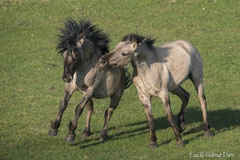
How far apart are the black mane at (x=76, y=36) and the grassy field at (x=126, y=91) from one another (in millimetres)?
2465

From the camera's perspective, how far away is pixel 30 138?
12352 mm

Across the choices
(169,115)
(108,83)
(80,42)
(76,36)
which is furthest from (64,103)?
(169,115)

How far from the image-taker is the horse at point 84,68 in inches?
433

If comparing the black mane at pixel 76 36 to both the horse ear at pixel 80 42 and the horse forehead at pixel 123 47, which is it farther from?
the horse forehead at pixel 123 47

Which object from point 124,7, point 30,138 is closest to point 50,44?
point 124,7

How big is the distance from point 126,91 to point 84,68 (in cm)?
549

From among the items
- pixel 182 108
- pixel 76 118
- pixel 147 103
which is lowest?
pixel 182 108

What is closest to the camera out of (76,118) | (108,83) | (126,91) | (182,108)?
(76,118)

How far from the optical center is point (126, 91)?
661 inches

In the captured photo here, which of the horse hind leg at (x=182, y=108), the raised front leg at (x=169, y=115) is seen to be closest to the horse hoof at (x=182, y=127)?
the horse hind leg at (x=182, y=108)

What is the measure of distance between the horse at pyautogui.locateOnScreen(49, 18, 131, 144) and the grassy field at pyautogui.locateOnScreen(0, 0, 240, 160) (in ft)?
3.13

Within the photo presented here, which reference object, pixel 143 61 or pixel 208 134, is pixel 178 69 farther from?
pixel 208 134

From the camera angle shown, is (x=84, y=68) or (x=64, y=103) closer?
(x=84, y=68)

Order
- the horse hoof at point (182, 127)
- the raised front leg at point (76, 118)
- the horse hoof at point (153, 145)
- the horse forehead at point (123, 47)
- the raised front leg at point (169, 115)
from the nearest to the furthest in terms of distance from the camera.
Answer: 1. the horse forehead at point (123, 47)
2. the raised front leg at point (76, 118)
3. the raised front leg at point (169, 115)
4. the horse hoof at point (153, 145)
5. the horse hoof at point (182, 127)
